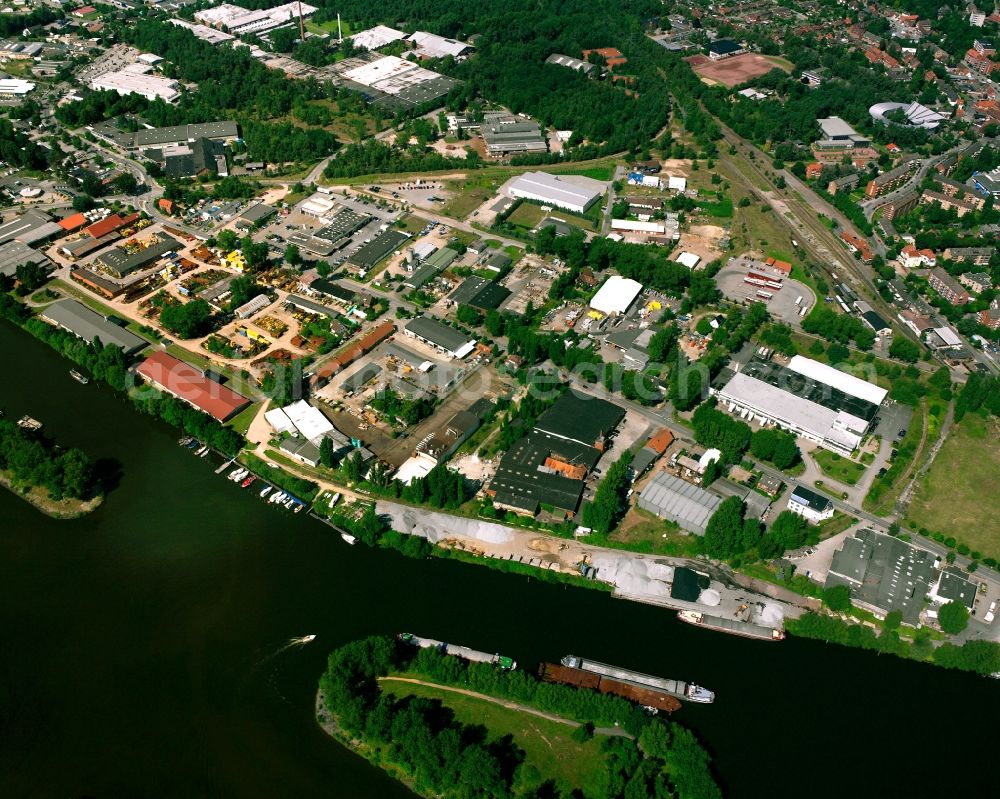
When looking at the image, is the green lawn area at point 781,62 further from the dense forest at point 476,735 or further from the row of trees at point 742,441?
the dense forest at point 476,735

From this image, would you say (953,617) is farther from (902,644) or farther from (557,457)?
(557,457)

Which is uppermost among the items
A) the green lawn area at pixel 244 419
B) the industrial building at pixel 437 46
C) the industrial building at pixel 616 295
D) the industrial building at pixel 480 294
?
the industrial building at pixel 437 46

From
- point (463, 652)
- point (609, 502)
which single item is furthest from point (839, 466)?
point (463, 652)

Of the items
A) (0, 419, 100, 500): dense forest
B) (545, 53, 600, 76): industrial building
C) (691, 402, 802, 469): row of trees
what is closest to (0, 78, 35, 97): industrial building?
(545, 53, 600, 76): industrial building

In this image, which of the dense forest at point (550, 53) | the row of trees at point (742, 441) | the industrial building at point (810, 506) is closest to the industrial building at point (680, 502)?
the row of trees at point (742, 441)

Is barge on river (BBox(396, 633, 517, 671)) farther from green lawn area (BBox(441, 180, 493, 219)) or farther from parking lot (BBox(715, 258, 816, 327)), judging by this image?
green lawn area (BBox(441, 180, 493, 219))
